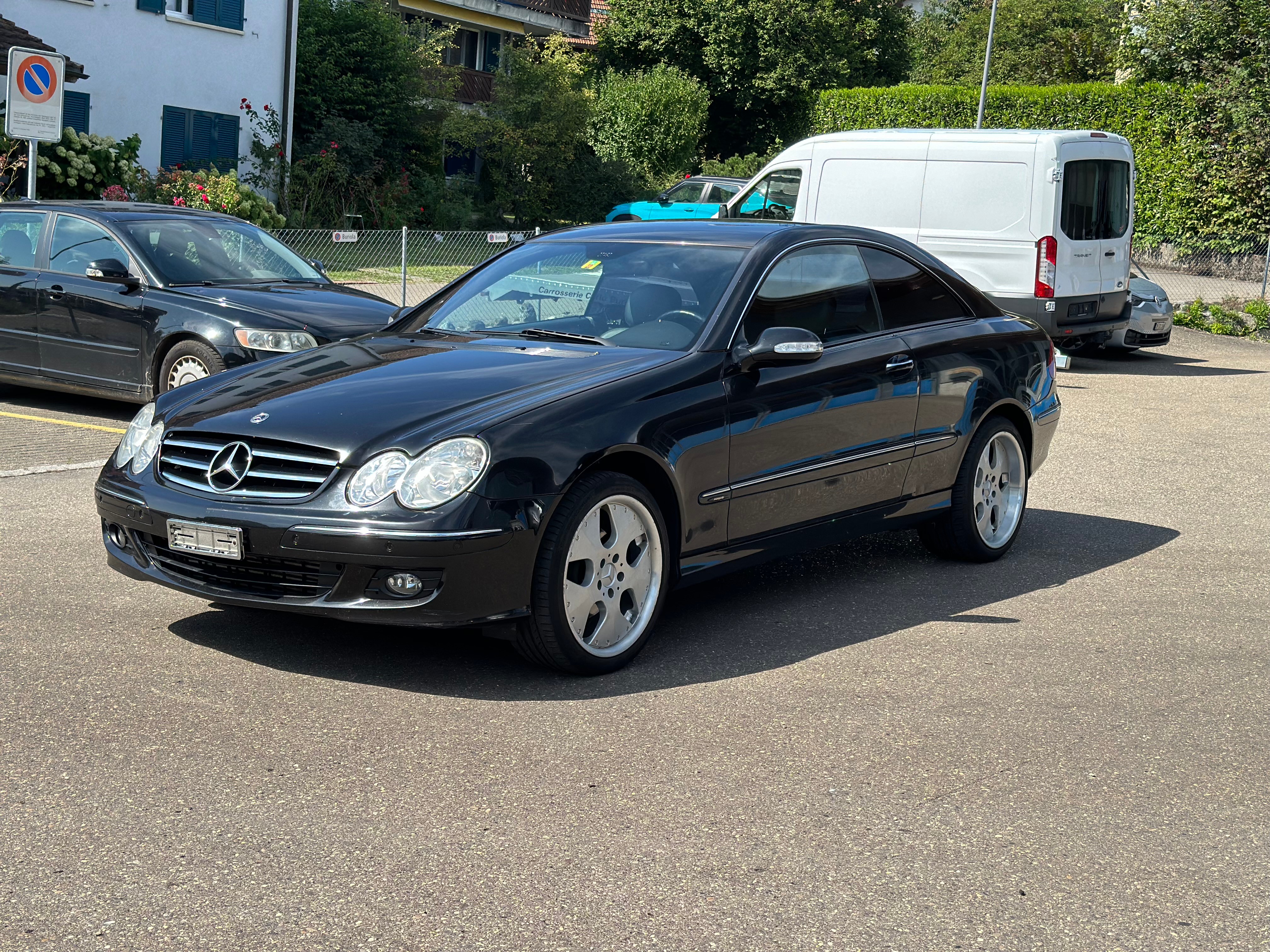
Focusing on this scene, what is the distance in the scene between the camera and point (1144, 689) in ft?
17.1

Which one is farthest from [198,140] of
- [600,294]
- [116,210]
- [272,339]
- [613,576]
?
[613,576]

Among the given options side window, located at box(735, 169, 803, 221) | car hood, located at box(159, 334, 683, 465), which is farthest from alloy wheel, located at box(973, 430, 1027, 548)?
side window, located at box(735, 169, 803, 221)

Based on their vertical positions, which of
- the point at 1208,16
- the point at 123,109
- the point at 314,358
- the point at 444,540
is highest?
the point at 1208,16

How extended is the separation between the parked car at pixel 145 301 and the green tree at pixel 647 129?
1015 inches

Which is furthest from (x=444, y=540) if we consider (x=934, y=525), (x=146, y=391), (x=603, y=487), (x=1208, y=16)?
(x=1208, y=16)

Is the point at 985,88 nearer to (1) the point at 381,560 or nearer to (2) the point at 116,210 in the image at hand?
(2) the point at 116,210

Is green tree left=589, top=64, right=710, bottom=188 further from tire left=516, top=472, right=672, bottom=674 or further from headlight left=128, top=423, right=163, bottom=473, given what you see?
tire left=516, top=472, right=672, bottom=674

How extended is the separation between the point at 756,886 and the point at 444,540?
1600 millimetres

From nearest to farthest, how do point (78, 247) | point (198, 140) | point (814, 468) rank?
point (814, 468)
point (78, 247)
point (198, 140)

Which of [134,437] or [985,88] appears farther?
[985,88]

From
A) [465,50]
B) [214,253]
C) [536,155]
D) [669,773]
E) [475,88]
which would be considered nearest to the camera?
[669,773]

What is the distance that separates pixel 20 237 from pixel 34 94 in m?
3.38

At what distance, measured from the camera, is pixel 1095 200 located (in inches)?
623

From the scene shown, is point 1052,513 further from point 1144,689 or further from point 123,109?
point 123,109
